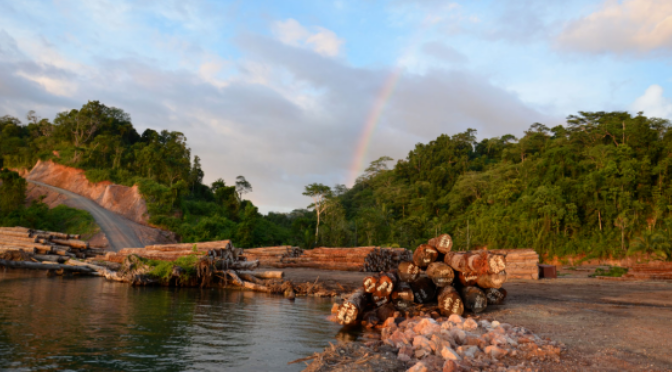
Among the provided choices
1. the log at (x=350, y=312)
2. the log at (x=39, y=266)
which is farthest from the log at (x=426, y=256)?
the log at (x=39, y=266)

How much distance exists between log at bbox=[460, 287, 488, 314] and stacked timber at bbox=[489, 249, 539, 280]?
13384 millimetres

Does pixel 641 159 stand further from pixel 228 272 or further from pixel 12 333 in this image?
pixel 12 333

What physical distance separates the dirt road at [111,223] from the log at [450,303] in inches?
1237

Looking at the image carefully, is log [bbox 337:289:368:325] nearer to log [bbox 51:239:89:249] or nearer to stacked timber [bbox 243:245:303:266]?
stacked timber [bbox 243:245:303:266]

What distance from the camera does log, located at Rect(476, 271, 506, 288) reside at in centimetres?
978

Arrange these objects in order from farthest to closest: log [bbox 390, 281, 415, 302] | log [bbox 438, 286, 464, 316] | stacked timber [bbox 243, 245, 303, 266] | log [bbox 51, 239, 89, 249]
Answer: stacked timber [bbox 243, 245, 303, 266]
log [bbox 51, 239, 89, 249]
log [bbox 390, 281, 415, 302]
log [bbox 438, 286, 464, 316]

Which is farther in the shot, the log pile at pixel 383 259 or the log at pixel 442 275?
the log pile at pixel 383 259

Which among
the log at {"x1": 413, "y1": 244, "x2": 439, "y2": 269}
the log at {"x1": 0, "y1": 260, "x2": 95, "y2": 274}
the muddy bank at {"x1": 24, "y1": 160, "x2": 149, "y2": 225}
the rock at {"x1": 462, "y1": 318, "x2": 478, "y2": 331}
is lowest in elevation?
the log at {"x1": 0, "y1": 260, "x2": 95, "y2": 274}

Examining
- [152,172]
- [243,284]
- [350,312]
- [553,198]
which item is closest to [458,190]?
[553,198]

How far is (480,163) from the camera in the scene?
64.7 metres

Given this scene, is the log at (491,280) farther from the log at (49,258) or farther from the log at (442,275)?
the log at (49,258)

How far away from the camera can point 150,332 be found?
7363 millimetres

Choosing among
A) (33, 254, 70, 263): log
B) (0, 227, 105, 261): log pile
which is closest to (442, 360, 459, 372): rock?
(33, 254, 70, 263): log

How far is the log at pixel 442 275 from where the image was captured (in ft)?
33.5
